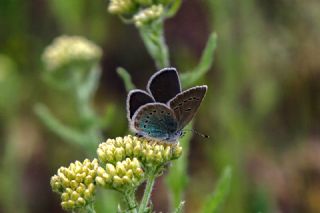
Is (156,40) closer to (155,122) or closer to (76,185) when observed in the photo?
(155,122)

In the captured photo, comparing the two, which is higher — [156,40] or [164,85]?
[156,40]

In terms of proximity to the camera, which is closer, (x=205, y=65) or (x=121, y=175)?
(x=121, y=175)

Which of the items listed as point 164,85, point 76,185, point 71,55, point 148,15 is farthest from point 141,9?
point 76,185

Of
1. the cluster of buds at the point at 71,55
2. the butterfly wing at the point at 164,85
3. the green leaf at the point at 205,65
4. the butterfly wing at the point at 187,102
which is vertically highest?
the cluster of buds at the point at 71,55

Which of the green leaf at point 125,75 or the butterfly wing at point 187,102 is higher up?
the green leaf at point 125,75

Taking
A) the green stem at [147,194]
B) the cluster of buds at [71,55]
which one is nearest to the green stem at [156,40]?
the green stem at [147,194]

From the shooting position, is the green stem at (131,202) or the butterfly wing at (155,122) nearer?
the green stem at (131,202)

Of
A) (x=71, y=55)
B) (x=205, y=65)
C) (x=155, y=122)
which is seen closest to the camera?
(x=155, y=122)

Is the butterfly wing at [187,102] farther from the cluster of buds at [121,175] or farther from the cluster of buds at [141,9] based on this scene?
the cluster of buds at [141,9]
